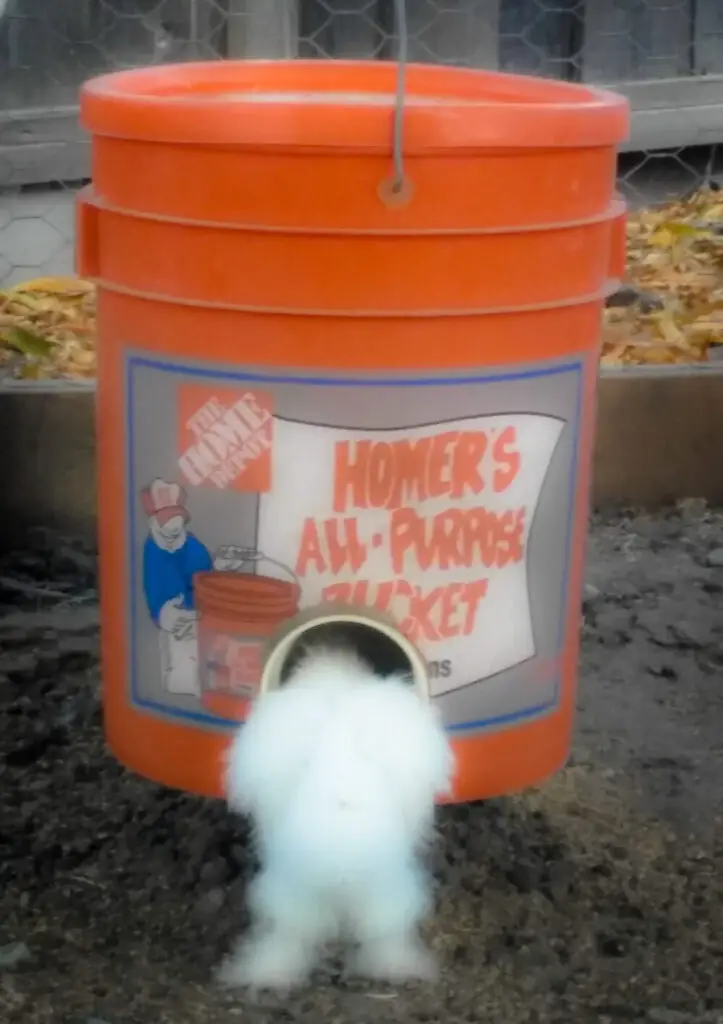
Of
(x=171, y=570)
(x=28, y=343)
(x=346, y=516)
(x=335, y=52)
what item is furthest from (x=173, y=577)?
(x=335, y=52)

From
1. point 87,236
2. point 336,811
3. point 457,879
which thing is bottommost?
point 457,879

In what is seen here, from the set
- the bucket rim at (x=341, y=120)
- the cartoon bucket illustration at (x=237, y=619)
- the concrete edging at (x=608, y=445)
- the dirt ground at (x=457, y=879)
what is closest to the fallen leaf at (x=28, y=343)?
the concrete edging at (x=608, y=445)

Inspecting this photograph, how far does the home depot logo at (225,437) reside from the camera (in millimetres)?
841

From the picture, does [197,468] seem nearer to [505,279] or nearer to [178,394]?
[178,394]

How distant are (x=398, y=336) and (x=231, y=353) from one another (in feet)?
0.33

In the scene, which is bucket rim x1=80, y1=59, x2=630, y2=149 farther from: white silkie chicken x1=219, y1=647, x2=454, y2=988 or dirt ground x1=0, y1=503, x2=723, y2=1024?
dirt ground x1=0, y1=503, x2=723, y2=1024

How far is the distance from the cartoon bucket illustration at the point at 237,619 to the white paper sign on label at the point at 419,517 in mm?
12

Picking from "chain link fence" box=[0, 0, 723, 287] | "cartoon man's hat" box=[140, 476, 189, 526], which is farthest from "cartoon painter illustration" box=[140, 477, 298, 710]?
"chain link fence" box=[0, 0, 723, 287]

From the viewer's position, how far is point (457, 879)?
0.93 meters

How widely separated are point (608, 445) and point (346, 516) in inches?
32.4

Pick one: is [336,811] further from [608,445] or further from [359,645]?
[608,445]

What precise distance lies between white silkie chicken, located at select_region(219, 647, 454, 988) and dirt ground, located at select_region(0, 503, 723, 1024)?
2cm

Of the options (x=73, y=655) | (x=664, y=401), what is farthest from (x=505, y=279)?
(x=664, y=401)

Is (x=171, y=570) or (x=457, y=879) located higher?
(x=171, y=570)
